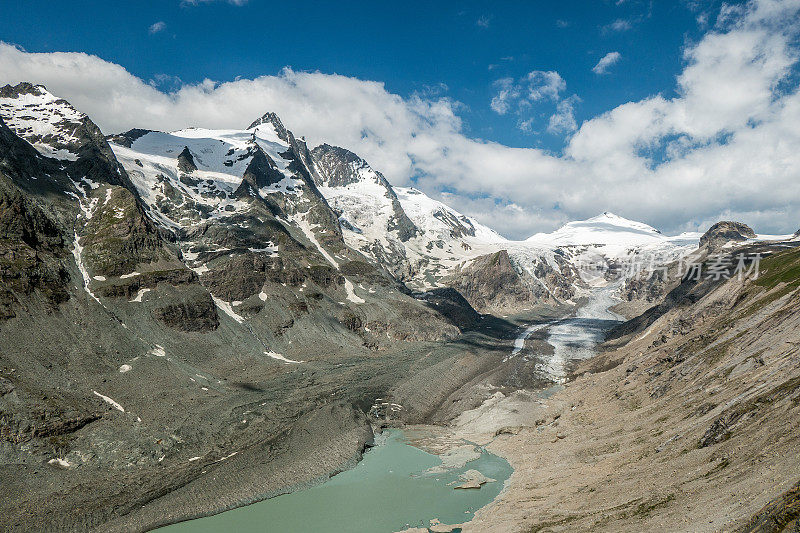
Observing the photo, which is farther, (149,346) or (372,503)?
(149,346)

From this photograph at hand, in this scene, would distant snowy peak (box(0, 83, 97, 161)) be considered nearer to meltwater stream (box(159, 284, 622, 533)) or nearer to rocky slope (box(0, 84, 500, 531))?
rocky slope (box(0, 84, 500, 531))

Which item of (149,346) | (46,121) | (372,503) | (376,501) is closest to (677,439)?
(376,501)

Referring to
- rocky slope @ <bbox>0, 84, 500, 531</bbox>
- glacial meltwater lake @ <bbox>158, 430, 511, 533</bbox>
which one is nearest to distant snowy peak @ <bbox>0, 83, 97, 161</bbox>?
rocky slope @ <bbox>0, 84, 500, 531</bbox>

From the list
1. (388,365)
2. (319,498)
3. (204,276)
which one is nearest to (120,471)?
(319,498)

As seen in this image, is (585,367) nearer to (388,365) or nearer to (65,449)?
(388,365)

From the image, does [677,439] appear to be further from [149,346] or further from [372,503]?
[149,346]
